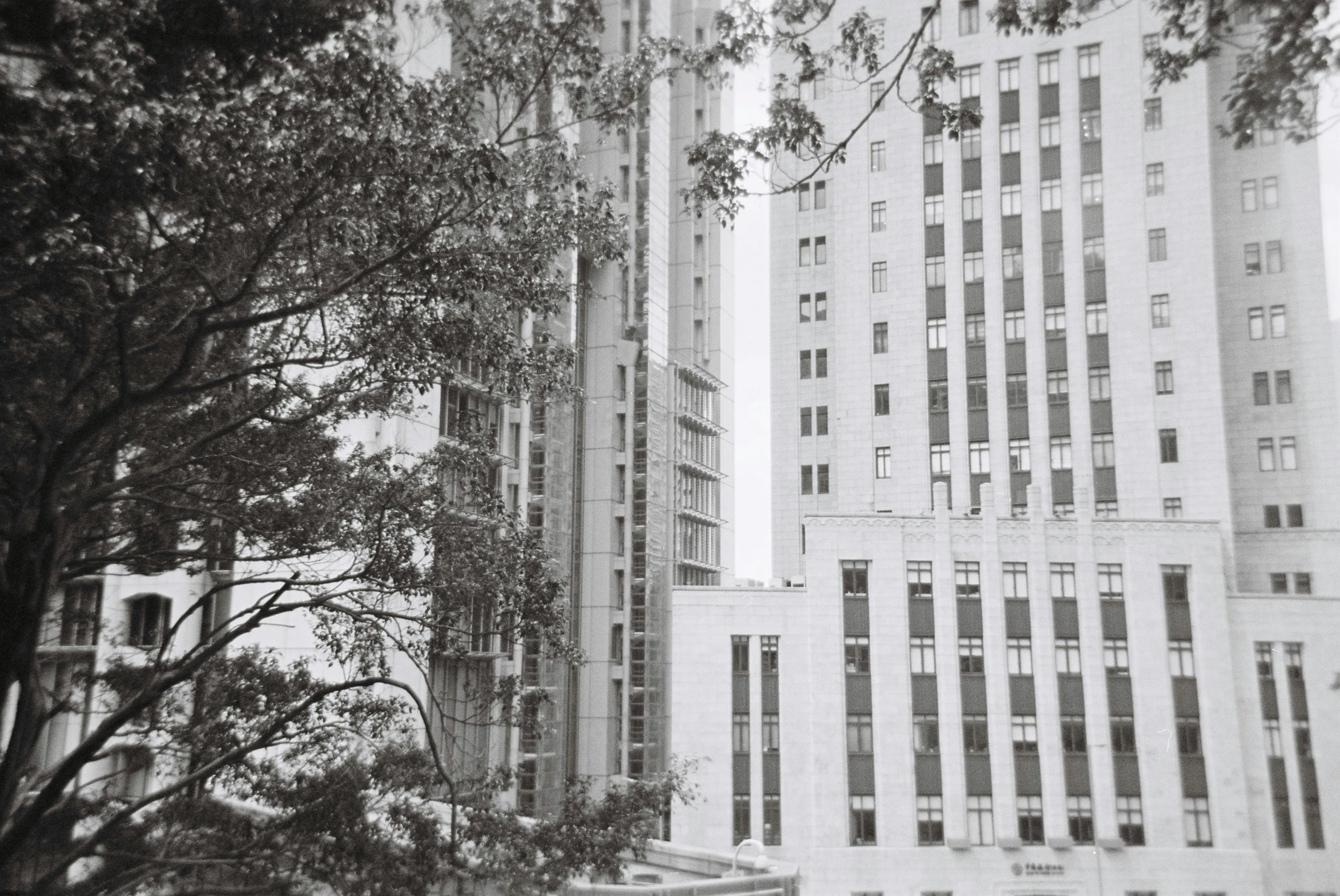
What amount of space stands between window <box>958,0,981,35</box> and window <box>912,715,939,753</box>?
29187 millimetres

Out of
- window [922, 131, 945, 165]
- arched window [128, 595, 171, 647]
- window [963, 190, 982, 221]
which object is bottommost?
arched window [128, 595, 171, 647]

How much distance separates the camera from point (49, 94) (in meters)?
7.25

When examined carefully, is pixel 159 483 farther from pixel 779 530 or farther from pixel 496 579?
pixel 779 530

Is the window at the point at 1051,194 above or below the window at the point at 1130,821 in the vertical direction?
above

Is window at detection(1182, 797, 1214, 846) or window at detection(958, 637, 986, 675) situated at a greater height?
window at detection(958, 637, 986, 675)

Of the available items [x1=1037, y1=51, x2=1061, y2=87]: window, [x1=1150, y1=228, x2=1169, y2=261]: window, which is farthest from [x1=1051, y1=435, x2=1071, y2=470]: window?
[x1=1037, y1=51, x2=1061, y2=87]: window

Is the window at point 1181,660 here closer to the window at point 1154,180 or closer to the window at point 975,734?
the window at point 975,734

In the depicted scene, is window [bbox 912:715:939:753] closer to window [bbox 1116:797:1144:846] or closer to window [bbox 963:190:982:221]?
window [bbox 1116:797:1144:846]

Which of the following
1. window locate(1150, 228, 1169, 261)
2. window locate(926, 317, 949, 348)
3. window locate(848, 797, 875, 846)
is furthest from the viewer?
window locate(926, 317, 949, 348)

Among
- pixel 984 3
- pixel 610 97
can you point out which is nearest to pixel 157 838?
pixel 610 97

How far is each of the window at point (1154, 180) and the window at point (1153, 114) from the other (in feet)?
4.86

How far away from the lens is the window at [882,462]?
4791cm

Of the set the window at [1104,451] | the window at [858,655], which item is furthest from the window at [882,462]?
the window at [858,655]

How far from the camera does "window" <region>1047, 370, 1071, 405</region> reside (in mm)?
45812
